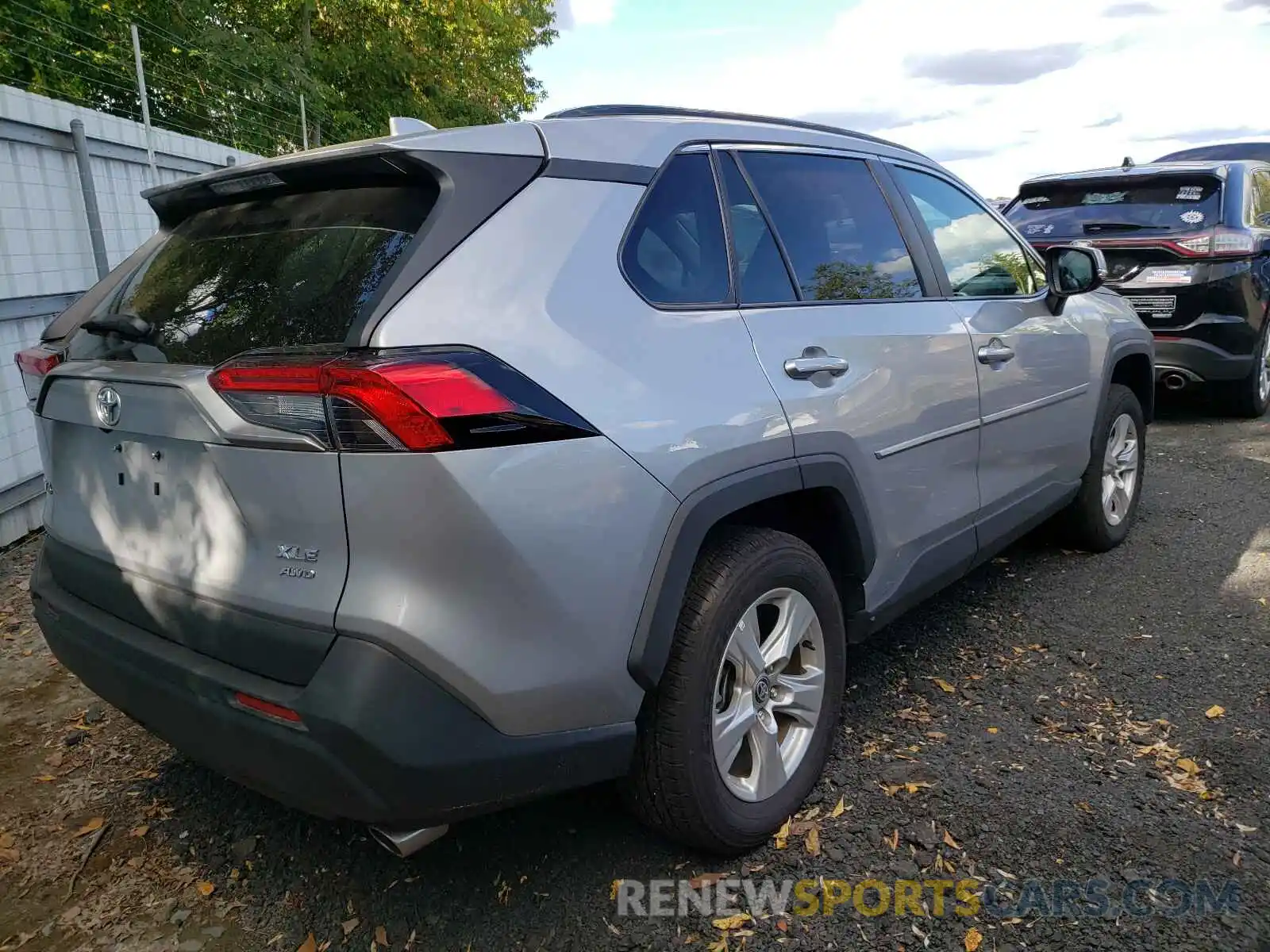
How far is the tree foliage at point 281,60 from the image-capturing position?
8273mm

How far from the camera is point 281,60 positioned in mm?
14758

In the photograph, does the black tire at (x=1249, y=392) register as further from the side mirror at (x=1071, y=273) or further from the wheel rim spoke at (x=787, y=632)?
the wheel rim spoke at (x=787, y=632)

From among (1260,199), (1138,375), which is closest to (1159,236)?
(1260,199)

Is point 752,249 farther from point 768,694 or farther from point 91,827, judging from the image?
point 91,827

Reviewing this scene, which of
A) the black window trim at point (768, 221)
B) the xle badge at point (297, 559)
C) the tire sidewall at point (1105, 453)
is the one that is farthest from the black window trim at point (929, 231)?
the xle badge at point (297, 559)

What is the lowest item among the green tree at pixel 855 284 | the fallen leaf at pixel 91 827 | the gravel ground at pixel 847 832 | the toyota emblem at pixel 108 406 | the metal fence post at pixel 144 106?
the gravel ground at pixel 847 832

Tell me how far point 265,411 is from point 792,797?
163cm

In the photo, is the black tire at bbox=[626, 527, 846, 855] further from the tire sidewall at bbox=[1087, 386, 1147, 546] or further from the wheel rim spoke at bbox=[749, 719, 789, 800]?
the tire sidewall at bbox=[1087, 386, 1147, 546]

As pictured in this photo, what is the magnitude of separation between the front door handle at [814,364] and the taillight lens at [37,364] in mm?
1872

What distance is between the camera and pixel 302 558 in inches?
72.8

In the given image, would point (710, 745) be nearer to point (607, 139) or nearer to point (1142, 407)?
point (607, 139)

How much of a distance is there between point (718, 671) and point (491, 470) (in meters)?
0.79

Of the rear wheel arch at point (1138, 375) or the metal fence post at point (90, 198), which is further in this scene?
the metal fence post at point (90, 198)

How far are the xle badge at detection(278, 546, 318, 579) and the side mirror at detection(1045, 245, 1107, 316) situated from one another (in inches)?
124
